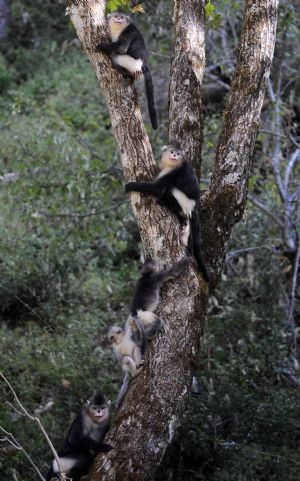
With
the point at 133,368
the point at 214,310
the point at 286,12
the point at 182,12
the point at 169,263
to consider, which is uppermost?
the point at 182,12

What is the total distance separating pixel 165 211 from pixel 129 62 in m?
1.06

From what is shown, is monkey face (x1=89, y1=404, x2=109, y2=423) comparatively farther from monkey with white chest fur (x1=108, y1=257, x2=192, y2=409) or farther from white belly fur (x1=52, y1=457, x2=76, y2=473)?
white belly fur (x1=52, y1=457, x2=76, y2=473)

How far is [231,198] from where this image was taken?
4.86 metres

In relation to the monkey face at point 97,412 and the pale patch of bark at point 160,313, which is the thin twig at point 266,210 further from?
the monkey face at point 97,412

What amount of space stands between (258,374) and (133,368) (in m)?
2.49

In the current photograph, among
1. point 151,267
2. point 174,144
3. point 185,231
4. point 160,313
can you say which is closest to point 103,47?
point 174,144

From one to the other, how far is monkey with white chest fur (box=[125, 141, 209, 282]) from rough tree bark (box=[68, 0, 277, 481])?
0.23 ft

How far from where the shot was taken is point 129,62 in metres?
4.93

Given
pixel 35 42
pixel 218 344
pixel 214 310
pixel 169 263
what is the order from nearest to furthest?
pixel 169 263, pixel 218 344, pixel 214 310, pixel 35 42

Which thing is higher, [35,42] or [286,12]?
[286,12]

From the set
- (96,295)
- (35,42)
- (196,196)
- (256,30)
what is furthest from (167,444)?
(35,42)

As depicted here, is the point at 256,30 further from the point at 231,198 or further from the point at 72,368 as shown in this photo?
the point at 72,368

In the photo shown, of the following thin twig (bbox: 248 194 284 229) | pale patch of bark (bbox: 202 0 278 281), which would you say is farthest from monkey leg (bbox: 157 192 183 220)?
thin twig (bbox: 248 194 284 229)

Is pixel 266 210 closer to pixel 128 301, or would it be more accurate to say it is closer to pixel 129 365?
pixel 128 301
